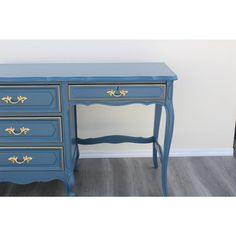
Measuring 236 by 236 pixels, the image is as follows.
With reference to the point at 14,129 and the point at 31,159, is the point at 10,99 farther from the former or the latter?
the point at 31,159

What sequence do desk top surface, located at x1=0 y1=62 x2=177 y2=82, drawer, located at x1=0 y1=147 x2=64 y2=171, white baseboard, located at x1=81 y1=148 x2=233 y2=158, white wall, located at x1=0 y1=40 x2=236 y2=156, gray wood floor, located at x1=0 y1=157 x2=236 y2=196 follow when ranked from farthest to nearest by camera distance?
white baseboard, located at x1=81 y1=148 x2=233 y2=158 → white wall, located at x1=0 y1=40 x2=236 y2=156 → gray wood floor, located at x1=0 y1=157 x2=236 y2=196 → drawer, located at x1=0 y1=147 x2=64 y2=171 → desk top surface, located at x1=0 y1=62 x2=177 y2=82

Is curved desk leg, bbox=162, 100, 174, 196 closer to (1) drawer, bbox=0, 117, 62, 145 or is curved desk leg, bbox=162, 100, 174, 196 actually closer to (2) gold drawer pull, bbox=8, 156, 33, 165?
(1) drawer, bbox=0, 117, 62, 145

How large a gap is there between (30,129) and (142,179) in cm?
105

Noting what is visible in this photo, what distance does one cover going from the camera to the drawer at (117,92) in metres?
1.89

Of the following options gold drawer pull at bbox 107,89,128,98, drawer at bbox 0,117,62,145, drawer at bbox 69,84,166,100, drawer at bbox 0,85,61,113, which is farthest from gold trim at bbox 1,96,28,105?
gold drawer pull at bbox 107,89,128,98

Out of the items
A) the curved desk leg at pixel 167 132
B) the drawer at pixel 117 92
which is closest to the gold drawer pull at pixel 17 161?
the drawer at pixel 117 92

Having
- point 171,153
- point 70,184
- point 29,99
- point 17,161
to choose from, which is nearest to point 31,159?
point 17,161

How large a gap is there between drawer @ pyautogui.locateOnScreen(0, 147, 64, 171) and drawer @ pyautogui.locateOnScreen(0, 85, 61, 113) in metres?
0.29

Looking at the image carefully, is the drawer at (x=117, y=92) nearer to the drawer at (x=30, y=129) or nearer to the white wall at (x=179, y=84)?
the drawer at (x=30, y=129)

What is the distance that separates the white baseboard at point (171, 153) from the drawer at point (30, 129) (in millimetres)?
810

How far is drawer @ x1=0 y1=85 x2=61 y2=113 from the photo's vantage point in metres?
1.88
